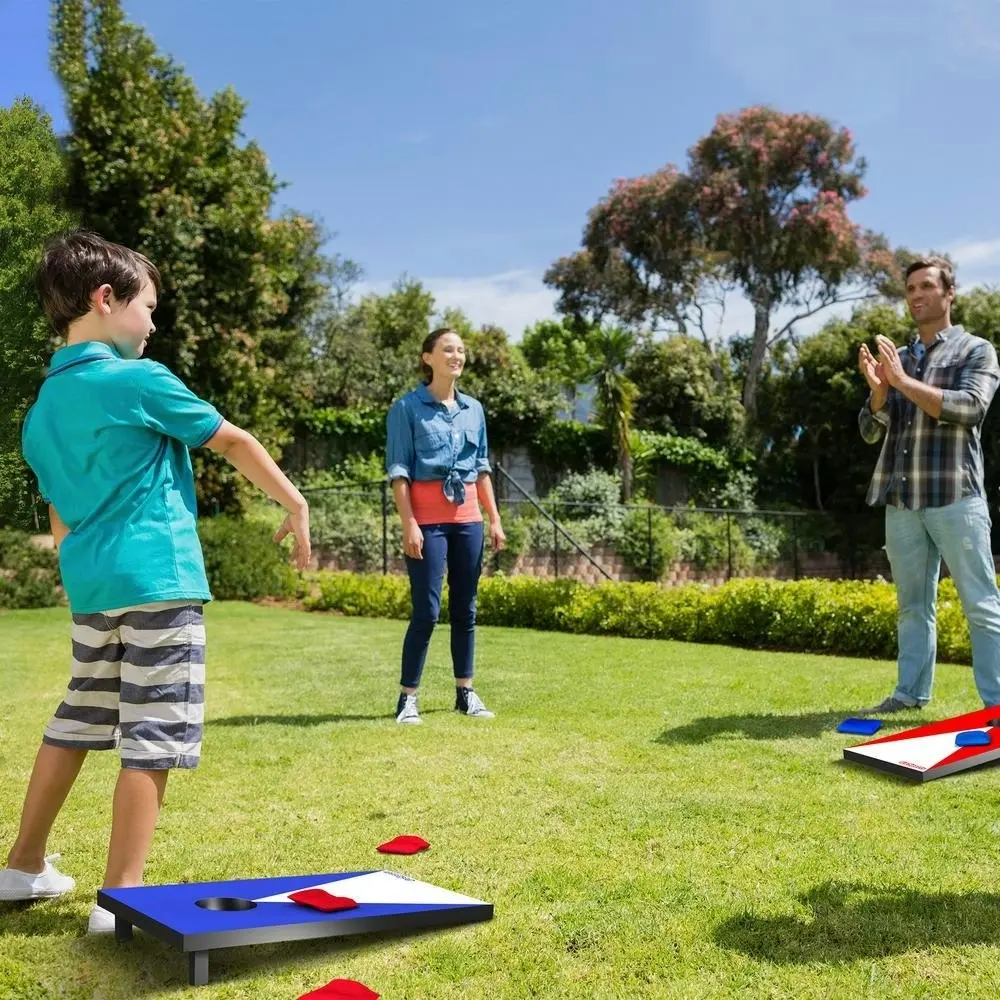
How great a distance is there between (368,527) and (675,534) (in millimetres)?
5593

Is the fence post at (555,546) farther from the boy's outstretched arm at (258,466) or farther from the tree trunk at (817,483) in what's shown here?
the boy's outstretched arm at (258,466)

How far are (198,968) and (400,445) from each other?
3.10 m

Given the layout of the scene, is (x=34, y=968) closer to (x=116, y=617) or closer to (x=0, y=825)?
(x=116, y=617)

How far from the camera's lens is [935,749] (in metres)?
3.52

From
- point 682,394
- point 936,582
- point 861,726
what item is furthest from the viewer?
point 682,394

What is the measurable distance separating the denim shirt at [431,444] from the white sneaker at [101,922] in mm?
2762

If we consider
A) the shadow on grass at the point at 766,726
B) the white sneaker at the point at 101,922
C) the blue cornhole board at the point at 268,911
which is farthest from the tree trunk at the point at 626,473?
the white sneaker at the point at 101,922

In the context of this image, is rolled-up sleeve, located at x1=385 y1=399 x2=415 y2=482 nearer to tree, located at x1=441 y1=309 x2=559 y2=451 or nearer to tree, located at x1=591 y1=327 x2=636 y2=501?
tree, located at x1=441 y1=309 x2=559 y2=451

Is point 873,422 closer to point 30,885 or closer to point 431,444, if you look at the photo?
point 431,444

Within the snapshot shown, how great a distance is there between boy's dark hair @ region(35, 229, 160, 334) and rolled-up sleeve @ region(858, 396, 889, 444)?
11.4 ft

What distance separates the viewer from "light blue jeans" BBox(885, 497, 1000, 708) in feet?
14.0

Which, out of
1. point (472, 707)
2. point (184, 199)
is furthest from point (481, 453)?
point (184, 199)

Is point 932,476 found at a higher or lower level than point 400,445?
lower

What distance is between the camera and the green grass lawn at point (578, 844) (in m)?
1.95
